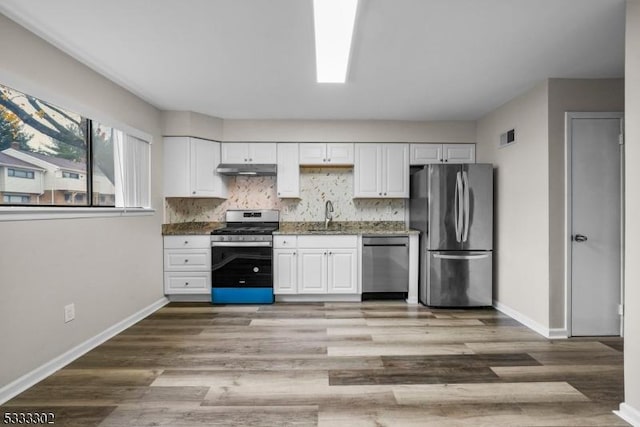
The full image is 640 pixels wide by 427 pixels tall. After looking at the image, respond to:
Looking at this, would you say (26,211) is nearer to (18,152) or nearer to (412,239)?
(18,152)

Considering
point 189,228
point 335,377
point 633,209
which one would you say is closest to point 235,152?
point 189,228

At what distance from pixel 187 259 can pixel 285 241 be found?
1230 millimetres

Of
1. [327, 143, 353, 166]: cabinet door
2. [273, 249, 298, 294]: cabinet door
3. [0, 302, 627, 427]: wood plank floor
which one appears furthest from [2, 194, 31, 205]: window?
[327, 143, 353, 166]: cabinet door

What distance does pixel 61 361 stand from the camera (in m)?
2.32

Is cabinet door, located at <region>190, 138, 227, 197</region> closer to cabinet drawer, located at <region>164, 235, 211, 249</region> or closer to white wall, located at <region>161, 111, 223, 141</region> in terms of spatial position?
white wall, located at <region>161, 111, 223, 141</region>

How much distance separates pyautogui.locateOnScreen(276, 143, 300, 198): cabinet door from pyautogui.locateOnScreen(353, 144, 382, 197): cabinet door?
31.1 inches

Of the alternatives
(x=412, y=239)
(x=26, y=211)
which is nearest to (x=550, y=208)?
(x=412, y=239)

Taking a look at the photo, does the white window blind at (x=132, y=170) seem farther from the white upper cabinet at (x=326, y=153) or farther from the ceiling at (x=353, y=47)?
the white upper cabinet at (x=326, y=153)

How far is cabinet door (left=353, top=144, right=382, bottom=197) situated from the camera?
13.8 feet

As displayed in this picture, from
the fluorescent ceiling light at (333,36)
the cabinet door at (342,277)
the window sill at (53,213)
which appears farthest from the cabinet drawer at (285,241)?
the fluorescent ceiling light at (333,36)

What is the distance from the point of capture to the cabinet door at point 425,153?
4219 millimetres

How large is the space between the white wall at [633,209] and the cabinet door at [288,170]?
125 inches

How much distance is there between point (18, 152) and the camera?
2096 mm

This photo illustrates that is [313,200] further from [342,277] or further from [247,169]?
[342,277]
